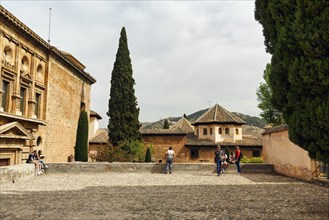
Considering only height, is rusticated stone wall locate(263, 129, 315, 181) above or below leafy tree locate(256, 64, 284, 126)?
below

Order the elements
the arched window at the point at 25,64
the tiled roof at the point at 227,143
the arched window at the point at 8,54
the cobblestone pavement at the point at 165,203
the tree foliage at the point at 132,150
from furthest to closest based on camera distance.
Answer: the tiled roof at the point at 227,143
the tree foliage at the point at 132,150
the arched window at the point at 25,64
the arched window at the point at 8,54
the cobblestone pavement at the point at 165,203

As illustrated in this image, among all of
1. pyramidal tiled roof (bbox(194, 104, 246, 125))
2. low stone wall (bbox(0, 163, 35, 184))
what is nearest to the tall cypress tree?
pyramidal tiled roof (bbox(194, 104, 246, 125))

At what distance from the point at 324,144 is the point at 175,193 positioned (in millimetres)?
4752

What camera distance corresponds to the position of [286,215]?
578 cm

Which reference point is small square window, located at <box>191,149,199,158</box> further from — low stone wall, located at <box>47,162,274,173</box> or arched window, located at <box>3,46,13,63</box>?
arched window, located at <box>3,46,13,63</box>

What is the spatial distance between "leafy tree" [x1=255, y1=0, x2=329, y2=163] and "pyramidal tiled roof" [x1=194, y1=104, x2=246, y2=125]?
1167 inches

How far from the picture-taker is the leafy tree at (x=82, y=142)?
850 inches

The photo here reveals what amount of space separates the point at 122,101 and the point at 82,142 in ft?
21.0

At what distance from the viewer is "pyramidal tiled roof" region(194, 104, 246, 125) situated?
3585 centimetres

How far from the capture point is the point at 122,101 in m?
26.6

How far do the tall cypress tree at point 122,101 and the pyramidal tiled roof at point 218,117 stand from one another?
1278cm

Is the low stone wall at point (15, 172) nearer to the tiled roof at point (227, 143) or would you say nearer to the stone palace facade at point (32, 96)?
the stone palace facade at point (32, 96)

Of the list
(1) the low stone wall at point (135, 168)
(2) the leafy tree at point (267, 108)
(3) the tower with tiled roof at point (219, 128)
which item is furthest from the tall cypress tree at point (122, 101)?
(2) the leafy tree at point (267, 108)

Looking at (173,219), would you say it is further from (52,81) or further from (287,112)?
(52,81)
